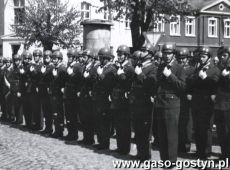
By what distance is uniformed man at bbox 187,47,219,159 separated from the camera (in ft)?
29.8

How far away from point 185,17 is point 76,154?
18.5 metres

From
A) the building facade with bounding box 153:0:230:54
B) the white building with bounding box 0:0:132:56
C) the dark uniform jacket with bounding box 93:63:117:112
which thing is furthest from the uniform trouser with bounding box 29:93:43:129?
the building facade with bounding box 153:0:230:54

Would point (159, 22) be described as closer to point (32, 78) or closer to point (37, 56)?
point (32, 78)

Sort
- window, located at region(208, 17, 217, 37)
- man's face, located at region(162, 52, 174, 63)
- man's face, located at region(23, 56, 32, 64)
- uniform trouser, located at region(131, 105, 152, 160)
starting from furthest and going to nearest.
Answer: window, located at region(208, 17, 217, 37) < man's face, located at region(23, 56, 32, 64) < uniform trouser, located at region(131, 105, 152, 160) < man's face, located at region(162, 52, 174, 63)

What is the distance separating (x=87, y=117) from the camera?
1117cm

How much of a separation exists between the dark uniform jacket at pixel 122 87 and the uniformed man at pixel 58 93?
7.60 ft

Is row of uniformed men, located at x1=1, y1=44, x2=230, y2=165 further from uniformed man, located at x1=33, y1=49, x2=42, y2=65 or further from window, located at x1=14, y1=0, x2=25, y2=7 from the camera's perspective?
window, located at x1=14, y1=0, x2=25, y2=7

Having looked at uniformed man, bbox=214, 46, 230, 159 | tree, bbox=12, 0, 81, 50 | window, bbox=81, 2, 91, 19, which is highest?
window, bbox=81, 2, 91, 19

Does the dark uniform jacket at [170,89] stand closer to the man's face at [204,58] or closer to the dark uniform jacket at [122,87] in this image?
the man's face at [204,58]

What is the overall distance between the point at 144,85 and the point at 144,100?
0.28 m

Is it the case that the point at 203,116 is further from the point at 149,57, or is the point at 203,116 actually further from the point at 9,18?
the point at 9,18

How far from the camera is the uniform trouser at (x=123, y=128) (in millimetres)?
9953

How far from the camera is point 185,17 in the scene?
89.3 ft

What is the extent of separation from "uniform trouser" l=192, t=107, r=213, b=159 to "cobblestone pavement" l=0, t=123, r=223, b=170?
0.81 metres
